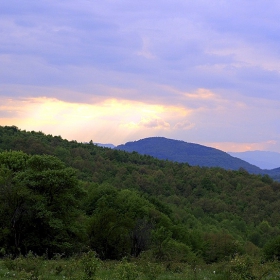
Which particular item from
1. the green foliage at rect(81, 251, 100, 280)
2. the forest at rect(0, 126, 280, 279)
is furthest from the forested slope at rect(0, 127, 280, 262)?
the green foliage at rect(81, 251, 100, 280)

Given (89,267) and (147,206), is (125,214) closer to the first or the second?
(147,206)

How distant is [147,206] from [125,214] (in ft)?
44.3

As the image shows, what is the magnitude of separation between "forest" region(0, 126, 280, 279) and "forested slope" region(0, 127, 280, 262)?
11 centimetres

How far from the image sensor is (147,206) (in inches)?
2328

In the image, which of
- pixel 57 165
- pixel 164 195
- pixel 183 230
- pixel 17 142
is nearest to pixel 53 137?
pixel 17 142

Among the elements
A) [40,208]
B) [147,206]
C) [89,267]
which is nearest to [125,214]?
[147,206]

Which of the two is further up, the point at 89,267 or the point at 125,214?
the point at 89,267

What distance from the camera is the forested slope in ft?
113

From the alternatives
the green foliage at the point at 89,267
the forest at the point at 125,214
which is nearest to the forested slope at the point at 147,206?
the forest at the point at 125,214

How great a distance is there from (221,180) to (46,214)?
105122 millimetres

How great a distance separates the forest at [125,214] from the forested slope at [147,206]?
0.11 meters

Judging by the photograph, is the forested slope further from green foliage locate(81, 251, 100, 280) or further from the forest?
green foliage locate(81, 251, 100, 280)

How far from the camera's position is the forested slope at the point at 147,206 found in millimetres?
34312

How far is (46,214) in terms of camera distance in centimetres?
3170
